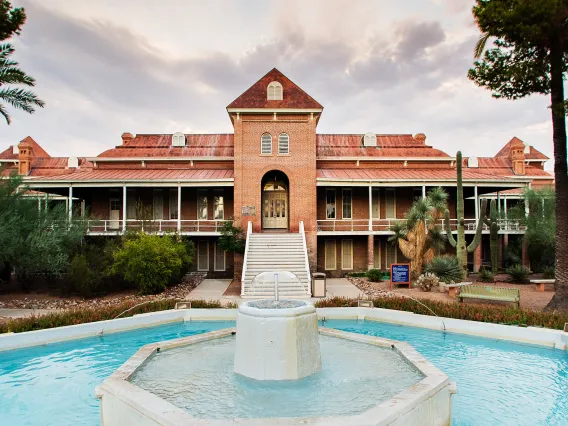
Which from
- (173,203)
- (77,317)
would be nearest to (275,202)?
(173,203)

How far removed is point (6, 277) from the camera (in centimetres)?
2084

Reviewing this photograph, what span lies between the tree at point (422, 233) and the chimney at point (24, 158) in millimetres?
39601

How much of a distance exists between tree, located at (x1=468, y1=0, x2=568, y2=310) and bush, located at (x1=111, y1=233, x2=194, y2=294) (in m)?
14.1

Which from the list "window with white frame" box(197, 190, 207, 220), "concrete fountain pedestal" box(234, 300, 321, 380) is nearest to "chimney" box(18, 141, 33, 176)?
"window with white frame" box(197, 190, 207, 220)

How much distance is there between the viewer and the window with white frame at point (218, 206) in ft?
85.9

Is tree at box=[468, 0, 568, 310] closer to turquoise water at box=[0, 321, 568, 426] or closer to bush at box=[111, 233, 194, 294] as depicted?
turquoise water at box=[0, 321, 568, 426]

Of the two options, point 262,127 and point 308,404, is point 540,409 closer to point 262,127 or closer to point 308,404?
point 308,404

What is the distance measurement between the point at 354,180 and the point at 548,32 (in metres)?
12.3

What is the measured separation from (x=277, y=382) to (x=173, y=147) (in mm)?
25150

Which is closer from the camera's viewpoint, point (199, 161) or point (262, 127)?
point (262, 127)

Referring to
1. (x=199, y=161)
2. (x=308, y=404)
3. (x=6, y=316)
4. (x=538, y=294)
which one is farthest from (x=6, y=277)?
(x=538, y=294)

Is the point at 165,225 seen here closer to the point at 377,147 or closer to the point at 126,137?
the point at 126,137

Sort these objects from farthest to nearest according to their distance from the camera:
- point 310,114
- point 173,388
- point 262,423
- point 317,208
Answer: point 317,208 → point 310,114 → point 173,388 → point 262,423

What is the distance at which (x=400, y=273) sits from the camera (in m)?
19.9
